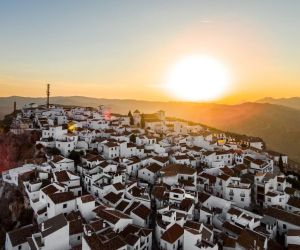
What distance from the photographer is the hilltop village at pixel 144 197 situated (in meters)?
34.4

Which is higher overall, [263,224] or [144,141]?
[144,141]

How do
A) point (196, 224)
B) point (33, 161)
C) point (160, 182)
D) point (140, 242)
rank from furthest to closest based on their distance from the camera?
point (33, 161) < point (160, 182) < point (196, 224) < point (140, 242)

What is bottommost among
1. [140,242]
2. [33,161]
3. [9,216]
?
[9,216]

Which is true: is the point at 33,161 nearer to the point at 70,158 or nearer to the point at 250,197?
the point at 70,158

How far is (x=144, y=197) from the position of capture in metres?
42.5

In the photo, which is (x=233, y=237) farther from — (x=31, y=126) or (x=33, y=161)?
(x=31, y=126)

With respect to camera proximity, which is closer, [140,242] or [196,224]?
[140,242]

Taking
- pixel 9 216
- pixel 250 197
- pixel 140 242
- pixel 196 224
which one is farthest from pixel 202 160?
pixel 9 216

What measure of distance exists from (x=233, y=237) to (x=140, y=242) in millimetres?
12600

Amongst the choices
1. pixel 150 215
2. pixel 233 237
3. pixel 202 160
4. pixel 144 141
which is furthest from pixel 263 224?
pixel 144 141

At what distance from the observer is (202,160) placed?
6200 centimetres

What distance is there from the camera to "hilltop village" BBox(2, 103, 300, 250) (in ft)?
113

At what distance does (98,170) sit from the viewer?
4959 cm

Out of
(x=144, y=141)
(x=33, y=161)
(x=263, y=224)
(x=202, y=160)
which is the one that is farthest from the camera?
(x=144, y=141)
